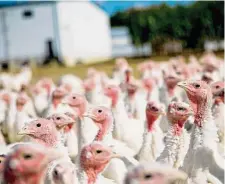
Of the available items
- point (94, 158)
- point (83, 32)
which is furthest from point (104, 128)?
point (83, 32)

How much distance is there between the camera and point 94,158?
4.08 meters

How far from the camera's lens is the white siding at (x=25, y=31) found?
3597cm

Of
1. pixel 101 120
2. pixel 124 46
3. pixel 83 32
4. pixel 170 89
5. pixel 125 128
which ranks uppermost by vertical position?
pixel 83 32

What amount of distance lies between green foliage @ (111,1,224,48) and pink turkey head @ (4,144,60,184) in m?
35.5

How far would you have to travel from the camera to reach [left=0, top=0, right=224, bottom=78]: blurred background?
35.9 metres

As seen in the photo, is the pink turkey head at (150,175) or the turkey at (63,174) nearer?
the pink turkey head at (150,175)

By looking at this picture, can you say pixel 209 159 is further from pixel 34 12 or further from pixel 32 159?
pixel 34 12

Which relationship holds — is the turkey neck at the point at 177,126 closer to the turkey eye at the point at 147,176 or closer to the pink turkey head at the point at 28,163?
the pink turkey head at the point at 28,163

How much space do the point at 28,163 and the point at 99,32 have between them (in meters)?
39.6

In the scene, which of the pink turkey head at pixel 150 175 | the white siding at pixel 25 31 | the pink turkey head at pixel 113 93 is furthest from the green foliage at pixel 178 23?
the pink turkey head at pixel 150 175

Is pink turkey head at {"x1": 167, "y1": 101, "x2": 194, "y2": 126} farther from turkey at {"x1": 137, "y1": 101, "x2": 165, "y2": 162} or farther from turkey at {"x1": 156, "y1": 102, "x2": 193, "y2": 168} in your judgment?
turkey at {"x1": 137, "y1": 101, "x2": 165, "y2": 162}

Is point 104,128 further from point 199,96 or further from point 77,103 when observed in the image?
point 77,103

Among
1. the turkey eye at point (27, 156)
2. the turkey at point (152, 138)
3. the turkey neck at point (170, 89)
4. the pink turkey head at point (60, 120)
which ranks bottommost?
the turkey at point (152, 138)

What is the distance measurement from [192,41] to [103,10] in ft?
25.4
